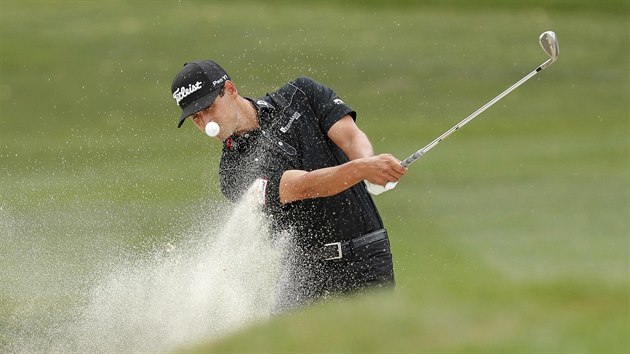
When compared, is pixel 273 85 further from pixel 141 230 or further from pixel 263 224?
pixel 263 224

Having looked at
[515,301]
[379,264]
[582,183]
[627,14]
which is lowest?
[515,301]

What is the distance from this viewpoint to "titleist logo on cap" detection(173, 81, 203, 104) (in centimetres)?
598

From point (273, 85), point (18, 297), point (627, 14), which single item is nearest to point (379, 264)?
point (18, 297)

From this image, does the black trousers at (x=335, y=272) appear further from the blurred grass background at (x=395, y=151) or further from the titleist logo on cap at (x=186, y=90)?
the titleist logo on cap at (x=186, y=90)

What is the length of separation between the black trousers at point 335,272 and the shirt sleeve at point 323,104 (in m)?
0.64

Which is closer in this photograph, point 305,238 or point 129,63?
point 305,238

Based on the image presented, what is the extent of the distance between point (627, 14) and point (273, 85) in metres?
7.79

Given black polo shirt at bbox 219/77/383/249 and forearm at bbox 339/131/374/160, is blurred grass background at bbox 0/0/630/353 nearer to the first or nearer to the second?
black polo shirt at bbox 219/77/383/249

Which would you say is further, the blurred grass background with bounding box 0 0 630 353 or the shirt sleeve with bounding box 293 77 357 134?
the shirt sleeve with bounding box 293 77 357 134

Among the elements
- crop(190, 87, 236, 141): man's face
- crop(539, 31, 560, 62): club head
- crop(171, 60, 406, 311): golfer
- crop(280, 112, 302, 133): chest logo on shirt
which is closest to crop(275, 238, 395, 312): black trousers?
crop(171, 60, 406, 311): golfer

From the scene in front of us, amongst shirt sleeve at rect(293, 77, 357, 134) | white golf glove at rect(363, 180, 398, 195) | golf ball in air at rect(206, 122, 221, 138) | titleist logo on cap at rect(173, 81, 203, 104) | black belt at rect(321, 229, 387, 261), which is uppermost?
titleist logo on cap at rect(173, 81, 203, 104)

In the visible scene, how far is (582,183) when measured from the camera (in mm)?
13180

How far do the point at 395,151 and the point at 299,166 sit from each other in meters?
8.59

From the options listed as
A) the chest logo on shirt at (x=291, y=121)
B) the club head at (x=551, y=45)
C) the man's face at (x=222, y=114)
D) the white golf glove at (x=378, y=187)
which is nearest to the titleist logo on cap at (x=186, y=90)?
the man's face at (x=222, y=114)
